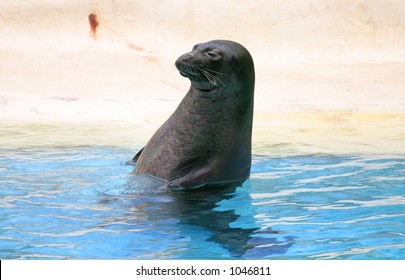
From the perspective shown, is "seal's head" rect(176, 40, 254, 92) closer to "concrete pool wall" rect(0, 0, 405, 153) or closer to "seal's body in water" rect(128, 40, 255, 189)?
"seal's body in water" rect(128, 40, 255, 189)

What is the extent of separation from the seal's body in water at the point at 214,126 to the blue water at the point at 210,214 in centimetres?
14

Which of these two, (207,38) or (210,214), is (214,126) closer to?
(210,214)

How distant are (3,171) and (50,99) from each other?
11.9ft

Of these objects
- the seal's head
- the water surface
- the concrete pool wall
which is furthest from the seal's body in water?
the concrete pool wall

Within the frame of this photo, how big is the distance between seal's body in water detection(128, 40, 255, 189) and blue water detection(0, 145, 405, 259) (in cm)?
14

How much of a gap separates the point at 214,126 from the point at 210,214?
76 cm

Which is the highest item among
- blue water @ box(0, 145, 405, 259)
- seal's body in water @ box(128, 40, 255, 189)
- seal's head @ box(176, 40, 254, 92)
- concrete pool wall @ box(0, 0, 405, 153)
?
concrete pool wall @ box(0, 0, 405, 153)

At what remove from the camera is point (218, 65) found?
5531 mm

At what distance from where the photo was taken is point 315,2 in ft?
45.5

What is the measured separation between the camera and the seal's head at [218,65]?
5477mm

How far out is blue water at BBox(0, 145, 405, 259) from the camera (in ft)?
14.0
